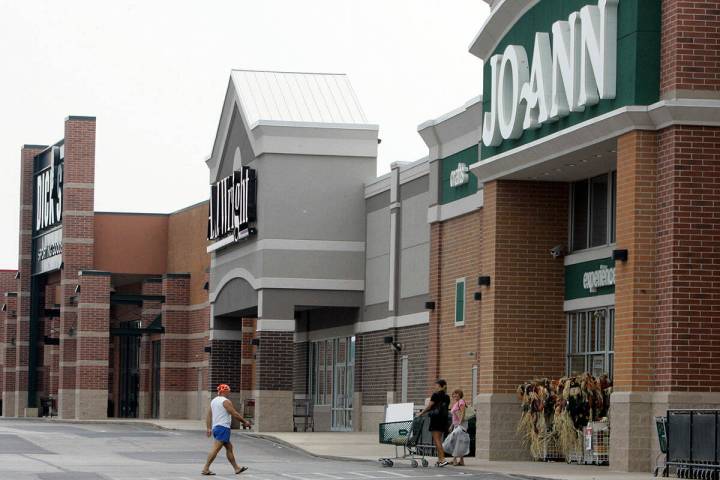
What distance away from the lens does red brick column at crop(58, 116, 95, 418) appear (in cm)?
6519

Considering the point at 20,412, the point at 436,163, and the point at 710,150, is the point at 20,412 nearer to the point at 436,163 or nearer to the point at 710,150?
the point at 436,163

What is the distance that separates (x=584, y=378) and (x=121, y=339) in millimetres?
47122

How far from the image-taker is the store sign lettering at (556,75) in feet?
86.7

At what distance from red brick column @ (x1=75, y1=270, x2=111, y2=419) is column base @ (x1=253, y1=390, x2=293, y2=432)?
18.2m

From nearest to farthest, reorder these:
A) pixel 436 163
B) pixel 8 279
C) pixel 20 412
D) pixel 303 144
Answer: pixel 436 163 < pixel 303 144 < pixel 20 412 < pixel 8 279

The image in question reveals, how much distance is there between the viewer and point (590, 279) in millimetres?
31062

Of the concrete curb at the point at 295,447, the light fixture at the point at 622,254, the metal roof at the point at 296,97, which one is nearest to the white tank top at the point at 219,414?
the concrete curb at the point at 295,447

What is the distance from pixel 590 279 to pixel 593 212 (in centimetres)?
144

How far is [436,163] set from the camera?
39.8m

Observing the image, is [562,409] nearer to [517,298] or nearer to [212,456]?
[517,298]

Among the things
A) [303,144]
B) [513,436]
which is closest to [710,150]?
[513,436]

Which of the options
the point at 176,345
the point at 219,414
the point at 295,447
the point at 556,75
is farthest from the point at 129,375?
the point at 556,75

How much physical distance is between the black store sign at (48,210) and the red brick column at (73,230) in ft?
3.62

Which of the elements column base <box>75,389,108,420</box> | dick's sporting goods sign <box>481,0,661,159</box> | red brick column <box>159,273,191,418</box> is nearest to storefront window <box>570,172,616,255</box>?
dick's sporting goods sign <box>481,0,661,159</box>
